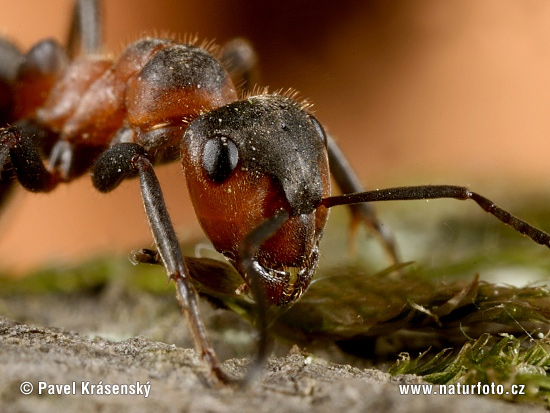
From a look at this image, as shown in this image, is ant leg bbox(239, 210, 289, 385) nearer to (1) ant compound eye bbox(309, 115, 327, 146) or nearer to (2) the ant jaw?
(2) the ant jaw

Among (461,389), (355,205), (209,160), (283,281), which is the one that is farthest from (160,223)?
(355,205)

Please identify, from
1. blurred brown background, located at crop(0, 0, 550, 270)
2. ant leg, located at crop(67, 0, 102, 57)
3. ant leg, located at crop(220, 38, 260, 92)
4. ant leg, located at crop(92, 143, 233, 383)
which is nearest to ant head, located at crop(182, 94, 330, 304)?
ant leg, located at crop(92, 143, 233, 383)

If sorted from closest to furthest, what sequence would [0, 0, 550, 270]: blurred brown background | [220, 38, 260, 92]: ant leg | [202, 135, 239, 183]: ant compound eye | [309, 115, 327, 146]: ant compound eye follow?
1. [202, 135, 239, 183]: ant compound eye
2. [309, 115, 327, 146]: ant compound eye
3. [220, 38, 260, 92]: ant leg
4. [0, 0, 550, 270]: blurred brown background

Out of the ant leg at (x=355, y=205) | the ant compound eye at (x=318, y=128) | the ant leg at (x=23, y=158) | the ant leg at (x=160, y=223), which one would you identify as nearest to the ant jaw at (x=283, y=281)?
the ant leg at (x=160, y=223)

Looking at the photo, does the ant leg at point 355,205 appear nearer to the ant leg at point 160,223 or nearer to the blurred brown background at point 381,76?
the ant leg at point 160,223

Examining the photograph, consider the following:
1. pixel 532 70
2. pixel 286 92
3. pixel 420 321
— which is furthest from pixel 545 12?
pixel 420 321

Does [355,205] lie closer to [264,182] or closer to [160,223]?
[264,182]
